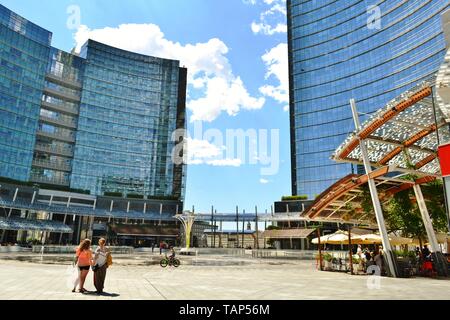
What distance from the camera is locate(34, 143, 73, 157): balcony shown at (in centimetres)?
7884

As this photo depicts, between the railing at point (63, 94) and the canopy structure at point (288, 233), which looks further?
the railing at point (63, 94)

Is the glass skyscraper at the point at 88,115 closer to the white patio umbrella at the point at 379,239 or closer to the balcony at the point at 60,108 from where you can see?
the balcony at the point at 60,108

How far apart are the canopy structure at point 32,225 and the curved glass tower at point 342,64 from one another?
64052mm

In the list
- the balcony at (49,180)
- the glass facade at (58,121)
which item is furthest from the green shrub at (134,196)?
the glass facade at (58,121)

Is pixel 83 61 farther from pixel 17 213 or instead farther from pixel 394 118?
pixel 394 118

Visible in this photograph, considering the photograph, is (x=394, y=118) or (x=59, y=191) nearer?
(x=394, y=118)

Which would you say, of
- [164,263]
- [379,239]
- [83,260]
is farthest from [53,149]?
[83,260]

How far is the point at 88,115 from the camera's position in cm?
9031

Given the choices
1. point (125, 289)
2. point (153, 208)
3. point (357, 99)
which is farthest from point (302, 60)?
point (125, 289)

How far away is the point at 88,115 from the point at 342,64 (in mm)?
76124

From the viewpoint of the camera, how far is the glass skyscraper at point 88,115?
75062 mm

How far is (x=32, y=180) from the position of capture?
75625mm
